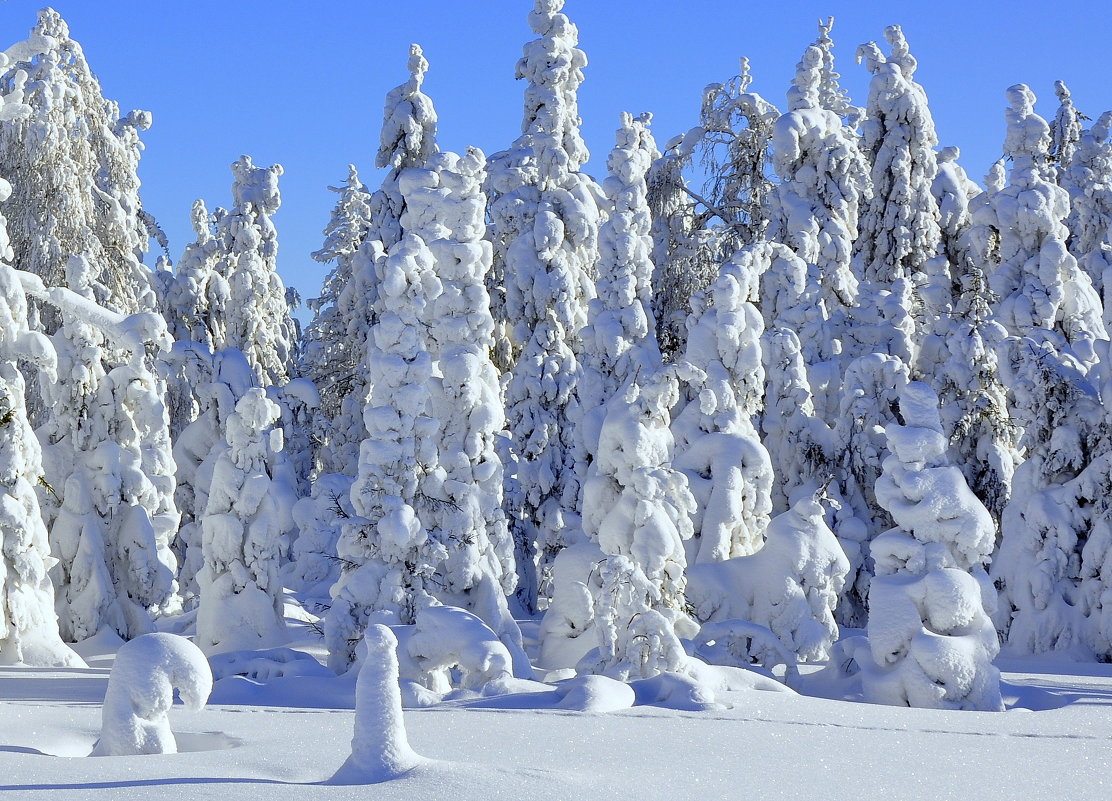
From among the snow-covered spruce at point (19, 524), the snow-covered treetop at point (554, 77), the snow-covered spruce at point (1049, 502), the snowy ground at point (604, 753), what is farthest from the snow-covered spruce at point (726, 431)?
the snow-covered spruce at point (19, 524)

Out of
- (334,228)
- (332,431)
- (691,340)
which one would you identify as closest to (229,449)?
(691,340)

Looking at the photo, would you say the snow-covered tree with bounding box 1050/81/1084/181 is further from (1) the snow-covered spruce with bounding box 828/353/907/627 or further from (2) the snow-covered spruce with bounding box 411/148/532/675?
(2) the snow-covered spruce with bounding box 411/148/532/675

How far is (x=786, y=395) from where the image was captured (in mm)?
23656

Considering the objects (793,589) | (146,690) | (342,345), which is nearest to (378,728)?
(146,690)

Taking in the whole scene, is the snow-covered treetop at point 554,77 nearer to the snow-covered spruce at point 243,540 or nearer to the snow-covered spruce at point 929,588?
the snow-covered spruce at point 243,540

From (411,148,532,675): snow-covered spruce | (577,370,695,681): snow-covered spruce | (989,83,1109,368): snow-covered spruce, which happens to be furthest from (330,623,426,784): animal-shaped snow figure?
(989,83,1109,368): snow-covered spruce

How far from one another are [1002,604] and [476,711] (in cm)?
1154

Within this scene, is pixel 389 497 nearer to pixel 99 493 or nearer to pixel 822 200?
pixel 99 493

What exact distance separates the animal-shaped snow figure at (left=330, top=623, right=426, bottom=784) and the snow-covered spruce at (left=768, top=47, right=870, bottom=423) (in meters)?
Answer: 19.3

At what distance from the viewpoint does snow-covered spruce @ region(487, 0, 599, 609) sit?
936 inches

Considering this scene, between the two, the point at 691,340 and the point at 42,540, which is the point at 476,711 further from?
the point at 691,340

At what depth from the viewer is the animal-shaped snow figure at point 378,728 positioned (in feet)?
22.9

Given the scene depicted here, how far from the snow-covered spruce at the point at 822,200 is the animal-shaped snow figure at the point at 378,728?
759 inches

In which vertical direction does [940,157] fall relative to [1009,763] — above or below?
above
